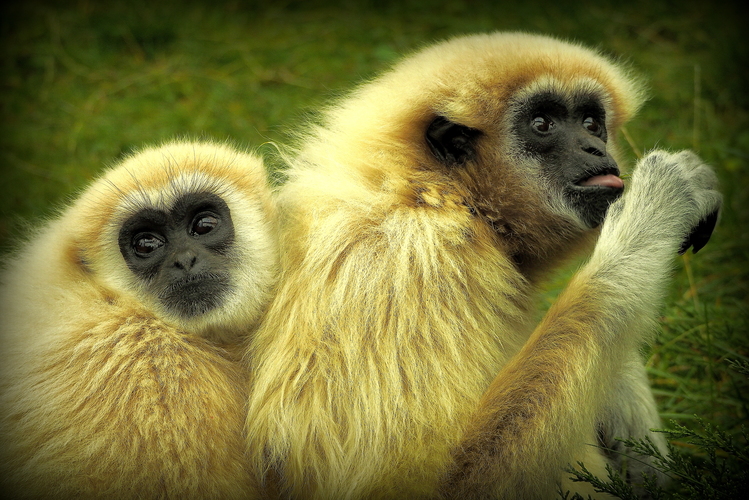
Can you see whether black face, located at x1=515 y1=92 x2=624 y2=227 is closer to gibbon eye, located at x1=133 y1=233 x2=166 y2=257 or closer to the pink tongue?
the pink tongue

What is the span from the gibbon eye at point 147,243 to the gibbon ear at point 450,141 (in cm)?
138

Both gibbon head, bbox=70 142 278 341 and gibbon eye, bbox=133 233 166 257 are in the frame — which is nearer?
gibbon head, bbox=70 142 278 341

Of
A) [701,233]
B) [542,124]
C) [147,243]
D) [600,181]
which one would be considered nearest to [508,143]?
[542,124]

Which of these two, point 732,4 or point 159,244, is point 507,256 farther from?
point 732,4

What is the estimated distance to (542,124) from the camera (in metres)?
3.06

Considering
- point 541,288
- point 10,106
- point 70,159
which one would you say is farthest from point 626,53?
point 10,106

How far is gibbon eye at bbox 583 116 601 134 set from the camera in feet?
10.5

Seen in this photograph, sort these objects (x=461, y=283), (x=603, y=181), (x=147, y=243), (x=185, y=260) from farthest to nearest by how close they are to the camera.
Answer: (x=147, y=243) → (x=185, y=260) → (x=603, y=181) → (x=461, y=283)

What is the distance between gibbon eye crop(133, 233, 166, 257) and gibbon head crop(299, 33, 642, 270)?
0.91 metres

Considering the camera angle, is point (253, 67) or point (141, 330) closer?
point (141, 330)

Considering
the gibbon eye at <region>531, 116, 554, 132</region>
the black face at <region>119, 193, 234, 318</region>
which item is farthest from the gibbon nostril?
the black face at <region>119, 193, 234, 318</region>

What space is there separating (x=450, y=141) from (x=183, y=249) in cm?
135

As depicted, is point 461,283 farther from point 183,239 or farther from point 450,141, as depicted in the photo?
point 183,239

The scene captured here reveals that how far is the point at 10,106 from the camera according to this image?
659 centimetres
